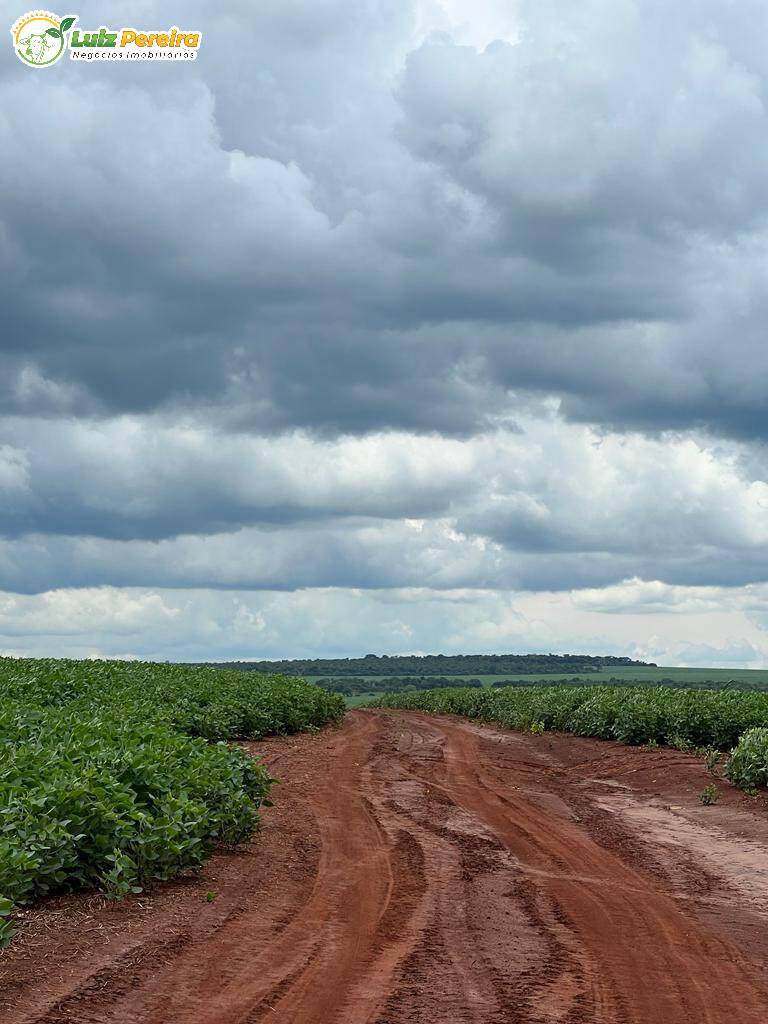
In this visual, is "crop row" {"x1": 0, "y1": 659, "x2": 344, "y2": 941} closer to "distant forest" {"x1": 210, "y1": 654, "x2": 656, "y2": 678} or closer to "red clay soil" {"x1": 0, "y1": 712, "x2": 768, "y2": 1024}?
"red clay soil" {"x1": 0, "y1": 712, "x2": 768, "y2": 1024}

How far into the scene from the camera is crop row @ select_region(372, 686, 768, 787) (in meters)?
22.1

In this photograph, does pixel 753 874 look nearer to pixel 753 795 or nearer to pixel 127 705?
pixel 753 795

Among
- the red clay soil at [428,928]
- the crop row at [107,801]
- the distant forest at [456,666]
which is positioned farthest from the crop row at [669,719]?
the distant forest at [456,666]

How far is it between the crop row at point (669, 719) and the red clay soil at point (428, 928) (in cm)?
292

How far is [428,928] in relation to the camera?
986 centimetres

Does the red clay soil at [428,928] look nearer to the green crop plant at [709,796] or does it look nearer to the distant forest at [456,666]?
the green crop plant at [709,796]

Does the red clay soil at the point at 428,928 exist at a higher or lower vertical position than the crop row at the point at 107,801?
lower

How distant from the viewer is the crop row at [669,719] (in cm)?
2212

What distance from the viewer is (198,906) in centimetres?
1048

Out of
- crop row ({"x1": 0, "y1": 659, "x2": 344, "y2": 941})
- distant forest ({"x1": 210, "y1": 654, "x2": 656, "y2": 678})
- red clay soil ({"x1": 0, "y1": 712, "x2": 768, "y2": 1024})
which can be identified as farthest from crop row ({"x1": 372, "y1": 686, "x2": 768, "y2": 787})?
distant forest ({"x1": 210, "y1": 654, "x2": 656, "y2": 678})

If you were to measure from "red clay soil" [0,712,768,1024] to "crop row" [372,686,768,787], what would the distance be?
2.92 metres

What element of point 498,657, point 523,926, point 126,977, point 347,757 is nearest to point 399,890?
point 523,926

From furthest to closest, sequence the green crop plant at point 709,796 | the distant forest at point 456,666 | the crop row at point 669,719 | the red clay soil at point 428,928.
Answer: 1. the distant forest at point 456,666
2. the crop row at point 669,719
3. the green crop plant at point 709,796
4. the red clay soil at point 428,928

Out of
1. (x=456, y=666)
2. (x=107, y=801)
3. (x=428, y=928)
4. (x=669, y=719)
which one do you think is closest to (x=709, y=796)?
(x=669, y=719)
